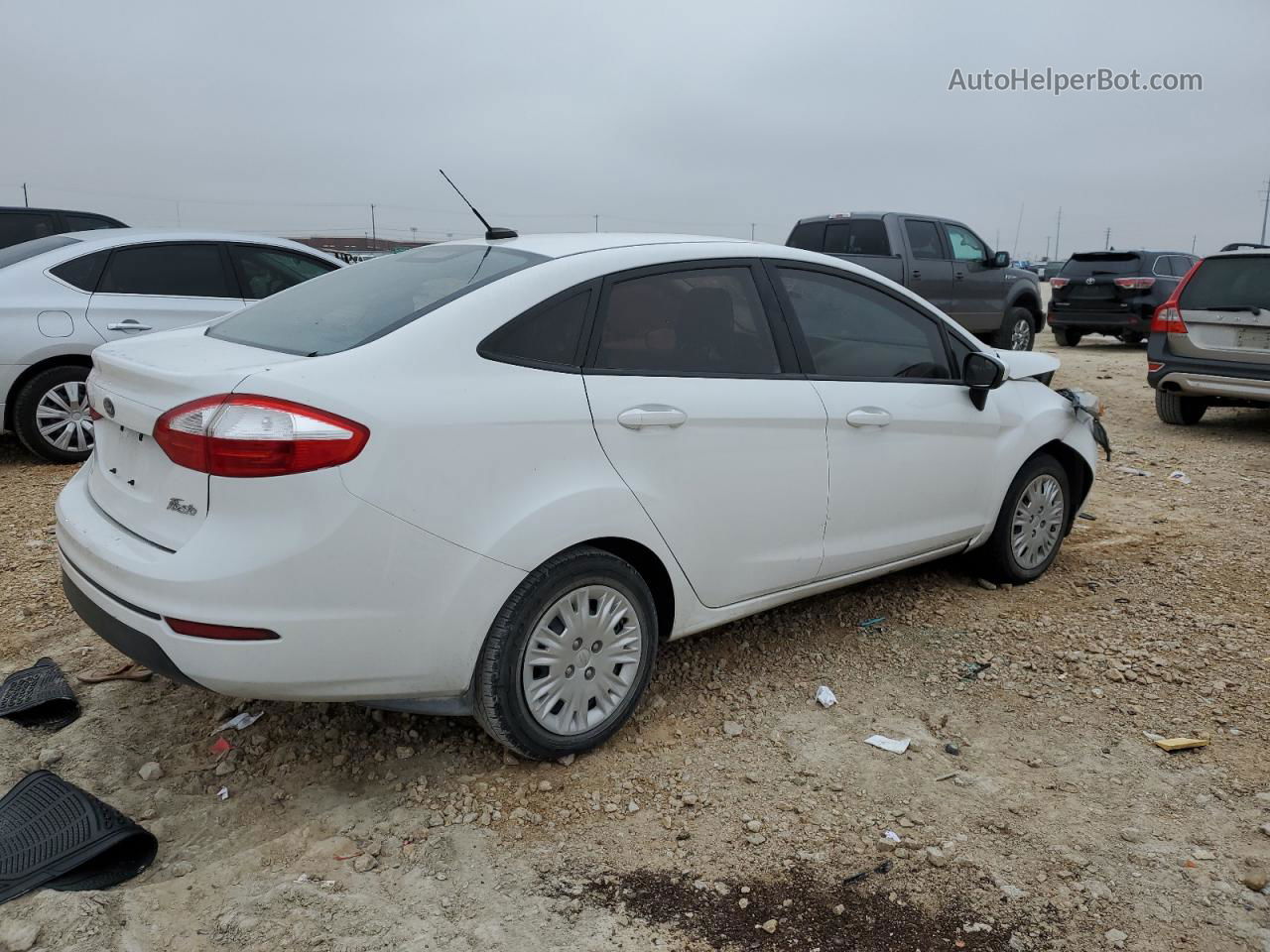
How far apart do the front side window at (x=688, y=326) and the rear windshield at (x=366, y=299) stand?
1.14 ft

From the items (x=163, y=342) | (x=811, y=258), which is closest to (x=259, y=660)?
(x=163, y=342)

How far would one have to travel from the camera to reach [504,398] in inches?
109

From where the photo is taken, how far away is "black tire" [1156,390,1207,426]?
927cm

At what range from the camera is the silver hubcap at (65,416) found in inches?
257

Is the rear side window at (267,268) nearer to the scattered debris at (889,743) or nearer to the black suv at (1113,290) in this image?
the scattered debris at (889,743)

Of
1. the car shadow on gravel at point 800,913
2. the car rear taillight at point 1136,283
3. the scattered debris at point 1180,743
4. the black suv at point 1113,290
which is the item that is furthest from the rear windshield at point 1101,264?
the car shadow on gravel at point 800,913

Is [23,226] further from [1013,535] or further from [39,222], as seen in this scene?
[1013,535]

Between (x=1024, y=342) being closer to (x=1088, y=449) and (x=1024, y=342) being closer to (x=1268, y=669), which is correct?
(x=1088, y=449)

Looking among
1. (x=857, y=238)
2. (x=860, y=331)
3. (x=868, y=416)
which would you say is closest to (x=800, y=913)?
(x=868, y=416)

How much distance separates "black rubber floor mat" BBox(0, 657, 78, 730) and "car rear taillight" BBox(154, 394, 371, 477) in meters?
1.47

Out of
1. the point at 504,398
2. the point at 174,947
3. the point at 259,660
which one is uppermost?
the point at 504,398

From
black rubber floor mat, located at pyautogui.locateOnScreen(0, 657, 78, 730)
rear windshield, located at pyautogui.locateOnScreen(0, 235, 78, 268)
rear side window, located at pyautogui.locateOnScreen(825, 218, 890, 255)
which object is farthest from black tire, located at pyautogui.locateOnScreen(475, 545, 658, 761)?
rear side window, located at pyautogui.locateOnScreen(825, 218, 890, 255)

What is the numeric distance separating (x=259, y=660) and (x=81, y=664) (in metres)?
1.72

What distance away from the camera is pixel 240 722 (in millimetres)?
3355
